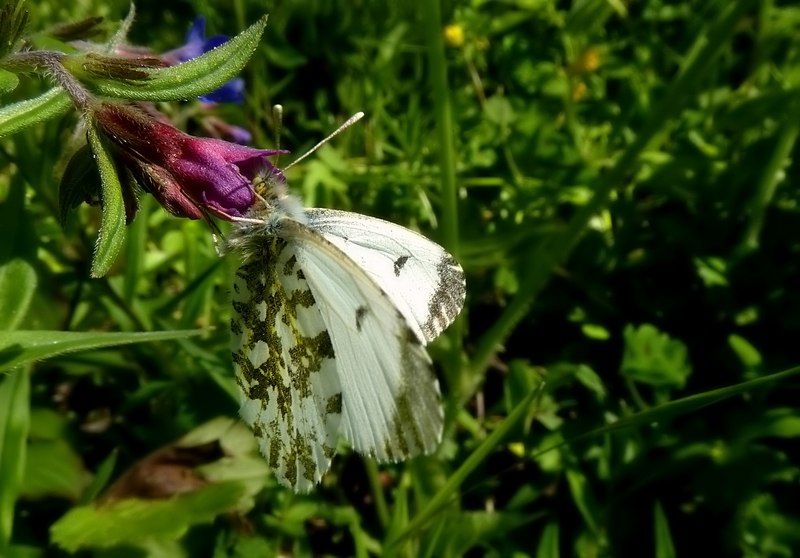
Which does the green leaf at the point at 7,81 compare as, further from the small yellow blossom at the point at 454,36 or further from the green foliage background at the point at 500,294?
the small yellow blossom at the point at 454,36

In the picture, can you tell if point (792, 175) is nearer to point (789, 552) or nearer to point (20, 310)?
point (789, 552)

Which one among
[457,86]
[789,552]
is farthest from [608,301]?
[457,86]

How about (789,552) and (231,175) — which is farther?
(789,552)

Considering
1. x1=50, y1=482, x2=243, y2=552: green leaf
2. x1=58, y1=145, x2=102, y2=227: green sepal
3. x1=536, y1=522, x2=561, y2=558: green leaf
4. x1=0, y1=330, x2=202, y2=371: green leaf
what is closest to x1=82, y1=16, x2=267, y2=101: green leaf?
x1=58, y1=145, x2=102, y2=227: green sepal

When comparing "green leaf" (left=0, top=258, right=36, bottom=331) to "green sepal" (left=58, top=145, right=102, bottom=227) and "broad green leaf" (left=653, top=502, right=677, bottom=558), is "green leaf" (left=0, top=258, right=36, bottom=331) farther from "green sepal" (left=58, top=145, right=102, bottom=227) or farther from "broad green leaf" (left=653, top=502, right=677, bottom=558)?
"broad green leaf" (left=653, top=502, right=677, bottom=558)

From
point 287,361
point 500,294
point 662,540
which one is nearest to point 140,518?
point 287,361

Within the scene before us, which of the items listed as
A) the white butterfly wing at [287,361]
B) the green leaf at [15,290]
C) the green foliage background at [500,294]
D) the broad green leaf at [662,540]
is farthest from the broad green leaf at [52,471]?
the broad green leaf at [662,540]

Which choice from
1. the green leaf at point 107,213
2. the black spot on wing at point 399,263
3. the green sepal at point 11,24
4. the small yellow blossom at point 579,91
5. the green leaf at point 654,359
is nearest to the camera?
the green leaf at point 107,213
